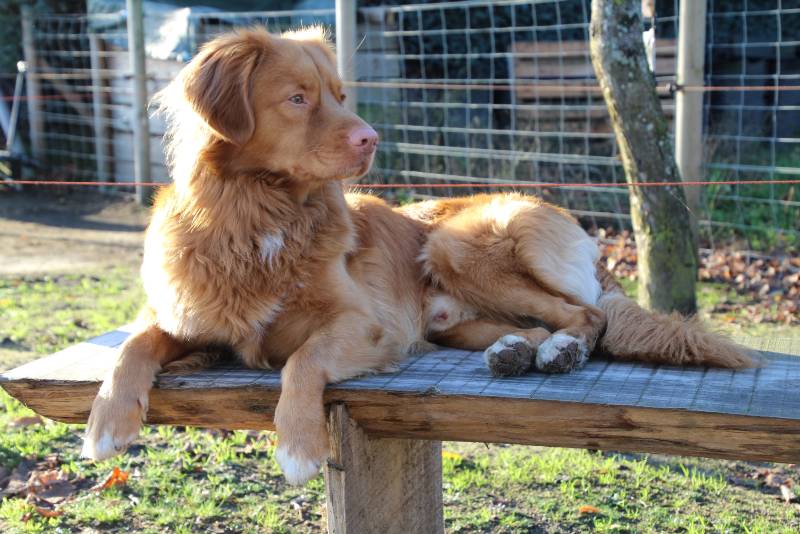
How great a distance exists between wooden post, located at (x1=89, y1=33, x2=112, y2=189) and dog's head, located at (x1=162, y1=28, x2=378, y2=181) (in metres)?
8.86

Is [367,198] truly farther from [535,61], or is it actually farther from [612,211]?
[535,61]

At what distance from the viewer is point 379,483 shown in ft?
9.69

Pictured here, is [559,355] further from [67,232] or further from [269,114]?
[67,232]

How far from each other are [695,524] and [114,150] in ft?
31.3

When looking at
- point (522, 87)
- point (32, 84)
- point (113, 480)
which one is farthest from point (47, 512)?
point (32, 84)

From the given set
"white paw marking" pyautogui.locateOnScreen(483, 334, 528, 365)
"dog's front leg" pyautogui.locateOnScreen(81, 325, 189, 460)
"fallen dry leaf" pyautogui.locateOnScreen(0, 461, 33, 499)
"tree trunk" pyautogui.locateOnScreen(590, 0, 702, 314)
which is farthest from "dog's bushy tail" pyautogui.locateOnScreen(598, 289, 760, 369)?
"fallen dry leaf" pyautogui.locateOnScreen(0, 461, 33, 499)

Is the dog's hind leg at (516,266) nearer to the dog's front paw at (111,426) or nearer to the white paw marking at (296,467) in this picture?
the white paw marking at (296,467)

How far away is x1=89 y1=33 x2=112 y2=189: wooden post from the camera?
36.6 feet

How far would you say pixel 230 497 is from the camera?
3736 millimetres

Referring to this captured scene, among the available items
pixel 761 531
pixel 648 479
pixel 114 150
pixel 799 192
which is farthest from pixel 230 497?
pixel 114 150

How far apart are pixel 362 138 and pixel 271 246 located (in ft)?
1.53

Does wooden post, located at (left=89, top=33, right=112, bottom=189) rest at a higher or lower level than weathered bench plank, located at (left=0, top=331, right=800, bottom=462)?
higher

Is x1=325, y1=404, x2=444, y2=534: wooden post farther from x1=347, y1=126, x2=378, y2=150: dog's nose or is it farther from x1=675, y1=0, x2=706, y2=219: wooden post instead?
x1=675, y1=0, x2=706, y2=219: wooden post

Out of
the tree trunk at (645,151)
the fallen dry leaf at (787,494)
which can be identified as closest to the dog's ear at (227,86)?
the tree trunk at (645,151)
